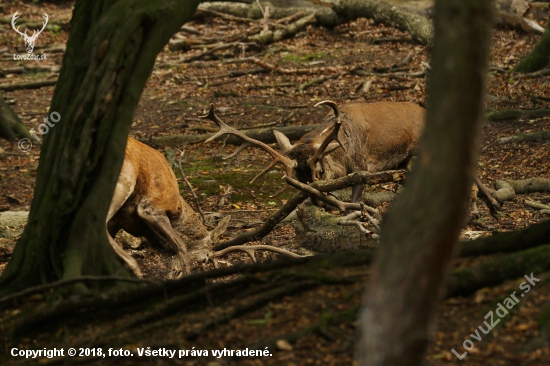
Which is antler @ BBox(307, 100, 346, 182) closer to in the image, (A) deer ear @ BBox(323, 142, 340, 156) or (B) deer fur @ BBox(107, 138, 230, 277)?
(A) deer ear @ BBox(323, 142, 340, 156)

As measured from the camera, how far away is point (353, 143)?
11266mm

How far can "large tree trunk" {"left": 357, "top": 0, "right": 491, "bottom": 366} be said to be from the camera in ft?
9.38

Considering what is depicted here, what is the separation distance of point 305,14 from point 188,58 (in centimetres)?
437

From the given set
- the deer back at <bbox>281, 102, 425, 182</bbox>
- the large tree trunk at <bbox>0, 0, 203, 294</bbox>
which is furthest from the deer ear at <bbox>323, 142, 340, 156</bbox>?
the large tree trunk at <bbox>0, 0, 203, 294</bbox>

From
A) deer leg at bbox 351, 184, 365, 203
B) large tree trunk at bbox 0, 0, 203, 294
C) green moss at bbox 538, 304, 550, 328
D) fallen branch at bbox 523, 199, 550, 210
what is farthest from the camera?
deer leg at bbox 351, 184, 365, 203

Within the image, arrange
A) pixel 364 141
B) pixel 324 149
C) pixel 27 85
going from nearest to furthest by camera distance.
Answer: pixel 324 149, pixel 364 141, pixel 27 85

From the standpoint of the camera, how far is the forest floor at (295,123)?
4.23m

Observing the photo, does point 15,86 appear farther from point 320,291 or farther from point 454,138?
point 454,138

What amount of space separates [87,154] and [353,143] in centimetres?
673

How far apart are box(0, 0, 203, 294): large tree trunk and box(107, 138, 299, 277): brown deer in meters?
2.61

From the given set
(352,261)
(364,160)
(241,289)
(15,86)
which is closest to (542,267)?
(352,261)

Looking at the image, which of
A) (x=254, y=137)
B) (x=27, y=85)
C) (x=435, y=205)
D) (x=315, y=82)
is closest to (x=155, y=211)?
(x=254, y=137)

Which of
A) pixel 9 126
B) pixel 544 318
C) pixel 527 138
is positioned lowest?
pixel 9 126

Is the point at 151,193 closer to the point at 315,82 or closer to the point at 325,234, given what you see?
the point at 325,234
